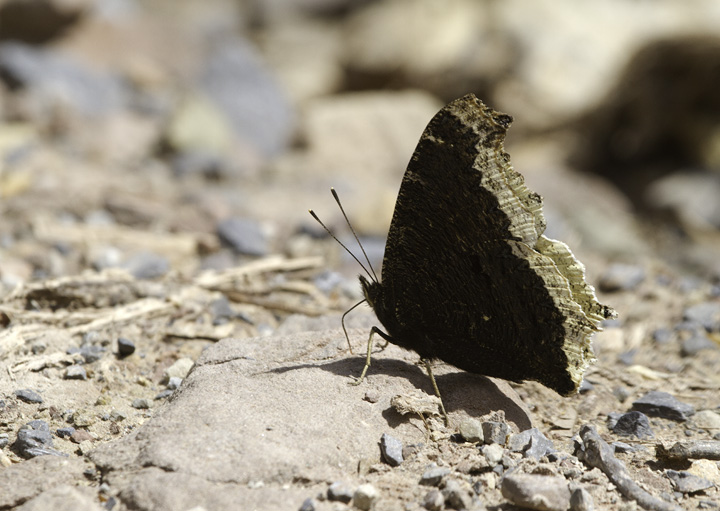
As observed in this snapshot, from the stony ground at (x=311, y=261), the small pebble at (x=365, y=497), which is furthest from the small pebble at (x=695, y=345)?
the small pebble at (x=365, y=497)

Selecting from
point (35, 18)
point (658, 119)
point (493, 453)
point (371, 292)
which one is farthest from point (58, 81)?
point (658, 119)

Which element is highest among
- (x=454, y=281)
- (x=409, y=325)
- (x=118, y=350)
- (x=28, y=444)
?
(x=454, y=281)

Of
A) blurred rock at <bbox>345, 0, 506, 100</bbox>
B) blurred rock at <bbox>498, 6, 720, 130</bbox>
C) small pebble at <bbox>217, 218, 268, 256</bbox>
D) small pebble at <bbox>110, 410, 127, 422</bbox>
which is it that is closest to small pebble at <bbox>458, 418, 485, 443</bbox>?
small pebble at <bbox>110, 410, 127, 422</bbox>

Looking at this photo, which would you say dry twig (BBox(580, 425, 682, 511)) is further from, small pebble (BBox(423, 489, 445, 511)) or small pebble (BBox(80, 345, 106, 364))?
small pebble (BBox(80, 345, 106, 364))

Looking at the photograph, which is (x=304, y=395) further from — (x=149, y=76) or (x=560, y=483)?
(x=149, y=76)

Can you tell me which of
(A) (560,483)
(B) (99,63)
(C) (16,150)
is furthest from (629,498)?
(B) (99,63)
